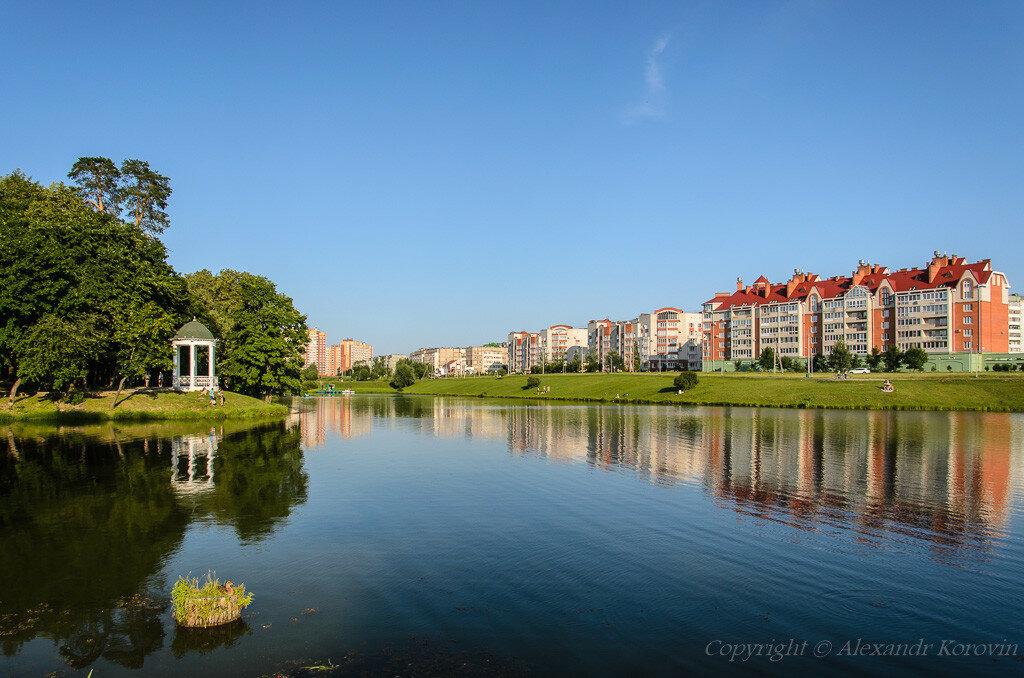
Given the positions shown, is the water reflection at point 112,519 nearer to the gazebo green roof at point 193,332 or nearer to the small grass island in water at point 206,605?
the small grass island in water at point 206,605

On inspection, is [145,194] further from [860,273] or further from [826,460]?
[860,273]

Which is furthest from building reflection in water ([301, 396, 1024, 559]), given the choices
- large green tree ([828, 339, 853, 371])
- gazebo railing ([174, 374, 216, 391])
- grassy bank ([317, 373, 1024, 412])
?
large green tree ([828, 339, 853, 371])

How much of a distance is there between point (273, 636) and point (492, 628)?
12.8ft

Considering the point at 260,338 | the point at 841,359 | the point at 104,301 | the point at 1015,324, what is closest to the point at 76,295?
the point at 104,301

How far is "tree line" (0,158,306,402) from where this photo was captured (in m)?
52.7

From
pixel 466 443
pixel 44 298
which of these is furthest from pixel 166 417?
pixel 466 443

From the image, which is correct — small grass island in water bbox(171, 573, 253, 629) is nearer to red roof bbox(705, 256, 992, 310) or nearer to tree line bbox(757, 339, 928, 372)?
tree line bbox(757, 339, 928, 372)

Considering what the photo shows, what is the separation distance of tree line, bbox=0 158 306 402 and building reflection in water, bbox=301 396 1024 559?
17.3 meters

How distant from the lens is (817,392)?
8712 centimetres

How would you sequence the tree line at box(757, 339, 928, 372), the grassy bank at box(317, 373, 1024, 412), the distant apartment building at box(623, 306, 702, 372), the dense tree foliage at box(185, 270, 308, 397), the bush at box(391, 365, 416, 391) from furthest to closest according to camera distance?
the distant apartment building at box(623, 306, 702, 372), the bush at box(391, 365, 416, 391), the tree line at box(757, 339, 928, 372), the grassy bank at box(317, 373, 1024, 412), the dense tree foliage at box(185, 270, 308, 397)

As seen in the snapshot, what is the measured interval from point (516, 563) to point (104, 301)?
191 feet

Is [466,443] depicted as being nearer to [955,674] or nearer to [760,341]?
[955,674]

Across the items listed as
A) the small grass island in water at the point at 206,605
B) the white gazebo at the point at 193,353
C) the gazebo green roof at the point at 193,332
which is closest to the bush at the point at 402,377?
the white gazebo at the point at 193,353

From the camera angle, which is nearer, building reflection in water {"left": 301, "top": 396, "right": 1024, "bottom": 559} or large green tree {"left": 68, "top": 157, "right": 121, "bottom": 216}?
building reflection in water {"left": 301, "top": 396, "right": 1024, "bottom": 559}
